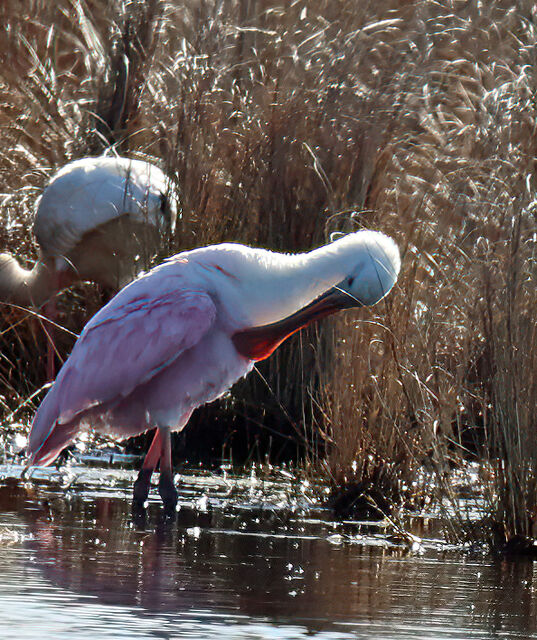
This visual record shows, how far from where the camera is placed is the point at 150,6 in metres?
9.26

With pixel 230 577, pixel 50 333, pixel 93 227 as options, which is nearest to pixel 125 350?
pixel 230 577

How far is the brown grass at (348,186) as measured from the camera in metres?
5.58

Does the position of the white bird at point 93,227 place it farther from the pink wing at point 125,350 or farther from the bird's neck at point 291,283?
the bird's neck at point 291,283

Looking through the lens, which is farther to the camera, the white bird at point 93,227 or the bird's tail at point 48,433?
the white bird at point 93,227

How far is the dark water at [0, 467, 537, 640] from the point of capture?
366 centimetres

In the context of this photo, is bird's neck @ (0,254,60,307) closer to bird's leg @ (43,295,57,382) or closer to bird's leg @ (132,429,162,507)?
bird's leg @ (43,295,57,382)

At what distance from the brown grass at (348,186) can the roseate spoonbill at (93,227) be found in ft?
0.72

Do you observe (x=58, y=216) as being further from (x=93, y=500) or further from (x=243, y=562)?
(x=243, y=562)

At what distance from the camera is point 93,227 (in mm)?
8648

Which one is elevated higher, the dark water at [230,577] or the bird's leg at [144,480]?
the bird's leg at [144,480]

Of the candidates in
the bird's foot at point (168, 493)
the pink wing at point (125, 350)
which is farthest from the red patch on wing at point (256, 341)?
the bird's foot at point (168, 493)

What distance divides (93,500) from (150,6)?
4.44 metres

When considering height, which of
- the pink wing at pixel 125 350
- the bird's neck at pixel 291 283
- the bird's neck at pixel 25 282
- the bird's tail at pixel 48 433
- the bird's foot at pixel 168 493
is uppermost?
the bird's neck at pixel 25 282

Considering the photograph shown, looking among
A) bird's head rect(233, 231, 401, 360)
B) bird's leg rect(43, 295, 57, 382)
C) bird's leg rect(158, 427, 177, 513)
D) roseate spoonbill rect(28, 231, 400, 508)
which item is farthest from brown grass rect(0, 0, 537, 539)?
bird's leg rect(158, 427, 177, 513)
